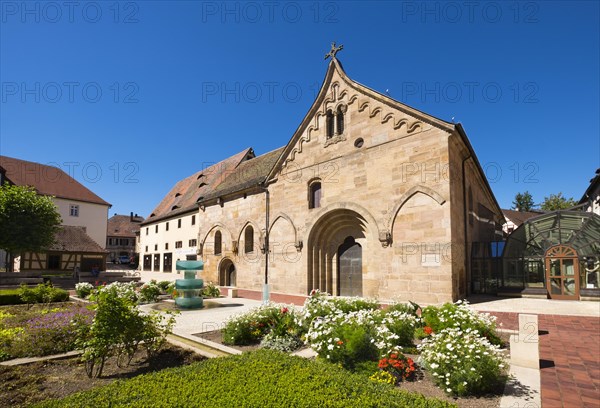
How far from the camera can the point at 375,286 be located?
54.2 ft

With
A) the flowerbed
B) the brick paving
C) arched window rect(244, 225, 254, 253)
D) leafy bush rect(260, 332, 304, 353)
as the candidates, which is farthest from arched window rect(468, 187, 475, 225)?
leafy bush rect(260, 332, 304, 353)

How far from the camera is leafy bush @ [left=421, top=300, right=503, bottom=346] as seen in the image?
7930mm

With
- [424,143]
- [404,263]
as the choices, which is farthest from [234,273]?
[424,143]

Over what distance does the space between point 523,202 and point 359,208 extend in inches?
2673

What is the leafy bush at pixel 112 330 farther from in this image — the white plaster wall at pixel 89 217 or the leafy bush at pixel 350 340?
the white plaster wall at pixel 89 217

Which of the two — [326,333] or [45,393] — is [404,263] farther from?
[45,393]

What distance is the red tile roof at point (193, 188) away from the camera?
1366 inches

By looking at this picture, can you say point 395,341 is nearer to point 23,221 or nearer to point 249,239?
point 249,239

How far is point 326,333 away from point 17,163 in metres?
51.7

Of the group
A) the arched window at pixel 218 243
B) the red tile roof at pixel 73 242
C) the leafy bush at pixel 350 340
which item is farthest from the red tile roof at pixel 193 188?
the leafy bush at pixel 350 340

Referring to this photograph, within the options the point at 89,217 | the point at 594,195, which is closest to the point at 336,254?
the point at 594,195

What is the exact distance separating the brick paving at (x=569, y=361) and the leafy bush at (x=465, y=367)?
76 cm

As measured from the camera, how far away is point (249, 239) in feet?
78.1

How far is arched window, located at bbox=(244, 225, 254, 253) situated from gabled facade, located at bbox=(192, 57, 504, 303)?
0.23 feet
